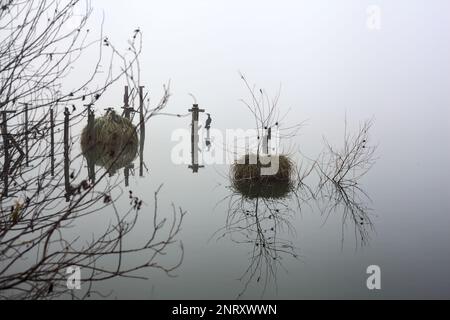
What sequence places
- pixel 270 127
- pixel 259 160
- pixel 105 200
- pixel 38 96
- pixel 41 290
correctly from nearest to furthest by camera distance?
pixel 105 200
pixel 41 290
pixel 38 96
pixel 270 127
pixel 259 160

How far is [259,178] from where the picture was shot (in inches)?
164

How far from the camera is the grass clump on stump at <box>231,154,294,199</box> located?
3910 mm

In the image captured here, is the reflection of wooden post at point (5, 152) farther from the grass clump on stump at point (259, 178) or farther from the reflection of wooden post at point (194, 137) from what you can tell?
the grass clump on stump at point (259, 178)

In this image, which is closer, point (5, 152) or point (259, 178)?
point (5, 152)

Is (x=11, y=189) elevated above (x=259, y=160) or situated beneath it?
situated beneath

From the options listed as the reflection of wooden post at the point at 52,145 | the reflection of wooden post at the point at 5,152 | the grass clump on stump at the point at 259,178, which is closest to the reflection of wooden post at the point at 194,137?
the grass clump on stump at the point at 259,178

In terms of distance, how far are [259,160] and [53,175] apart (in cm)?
232

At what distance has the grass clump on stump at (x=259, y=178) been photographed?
3910mm

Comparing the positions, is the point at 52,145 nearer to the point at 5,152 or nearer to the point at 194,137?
the point at 5,152

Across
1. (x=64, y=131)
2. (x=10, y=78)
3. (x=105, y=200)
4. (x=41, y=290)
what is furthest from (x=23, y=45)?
(x=41, y=290)

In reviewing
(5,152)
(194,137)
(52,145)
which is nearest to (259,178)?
(194,137)

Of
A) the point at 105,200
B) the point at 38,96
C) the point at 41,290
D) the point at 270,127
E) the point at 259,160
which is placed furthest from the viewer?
the point at 259,160

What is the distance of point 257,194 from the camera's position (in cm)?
389

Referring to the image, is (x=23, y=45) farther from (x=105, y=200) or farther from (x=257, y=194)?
(x=257, y=194)
